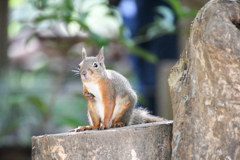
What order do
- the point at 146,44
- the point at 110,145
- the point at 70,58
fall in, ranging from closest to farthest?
the point at 110,145 → the point at 70,58 → the point at 146,44

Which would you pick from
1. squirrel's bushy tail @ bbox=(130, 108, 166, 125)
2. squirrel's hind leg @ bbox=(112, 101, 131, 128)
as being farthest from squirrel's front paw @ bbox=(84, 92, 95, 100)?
squirrel's bushy tail @ bbox=(130, 108, 166, 125)

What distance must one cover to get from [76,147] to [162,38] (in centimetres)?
456

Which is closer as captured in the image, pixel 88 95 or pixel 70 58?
pixel 88 95

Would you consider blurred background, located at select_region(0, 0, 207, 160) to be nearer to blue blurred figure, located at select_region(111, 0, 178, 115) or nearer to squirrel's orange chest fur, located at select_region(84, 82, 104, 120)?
blue blurred figure, located at select_region(111, 0, 178, 115)

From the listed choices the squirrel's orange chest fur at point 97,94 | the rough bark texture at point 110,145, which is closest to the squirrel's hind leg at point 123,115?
the squirrel's orange chest fur at point 97,94

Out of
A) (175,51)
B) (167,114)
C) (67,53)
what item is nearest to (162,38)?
(175,51)

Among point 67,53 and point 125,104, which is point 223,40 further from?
point 67,53

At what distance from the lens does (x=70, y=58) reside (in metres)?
5.29

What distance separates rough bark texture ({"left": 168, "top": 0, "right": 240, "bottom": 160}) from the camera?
2131mm

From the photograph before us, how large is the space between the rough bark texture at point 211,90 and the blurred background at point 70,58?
2.26m

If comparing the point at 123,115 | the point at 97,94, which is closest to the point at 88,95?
the point at 97,94

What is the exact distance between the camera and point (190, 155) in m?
2.37

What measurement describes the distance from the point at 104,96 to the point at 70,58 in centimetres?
237

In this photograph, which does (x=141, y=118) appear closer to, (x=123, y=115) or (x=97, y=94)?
(x=123, y=115)
